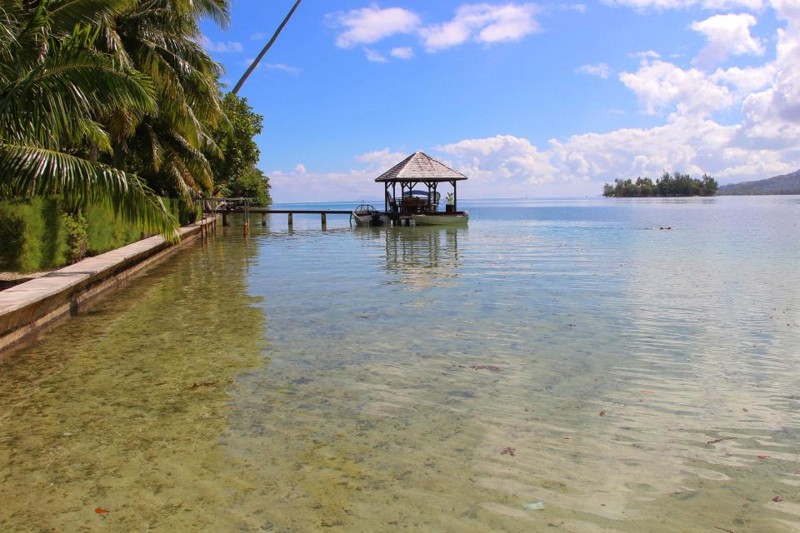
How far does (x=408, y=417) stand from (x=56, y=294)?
6.37 metres

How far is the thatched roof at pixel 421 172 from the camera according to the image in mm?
38184

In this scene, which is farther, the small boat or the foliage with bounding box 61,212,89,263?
the small boat

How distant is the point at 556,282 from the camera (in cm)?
1346

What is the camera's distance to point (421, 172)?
38.5 meters

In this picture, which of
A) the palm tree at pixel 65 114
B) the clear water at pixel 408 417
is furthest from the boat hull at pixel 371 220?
the palm tree at pixel 65 114

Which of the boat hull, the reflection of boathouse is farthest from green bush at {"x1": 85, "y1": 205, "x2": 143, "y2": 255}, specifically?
the boat hull

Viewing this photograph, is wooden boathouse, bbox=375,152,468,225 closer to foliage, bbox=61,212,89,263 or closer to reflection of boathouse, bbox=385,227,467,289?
reflection of boathouse, bbox=385,227,467,289

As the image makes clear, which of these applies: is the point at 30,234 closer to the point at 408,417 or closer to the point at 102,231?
the point at 102,231

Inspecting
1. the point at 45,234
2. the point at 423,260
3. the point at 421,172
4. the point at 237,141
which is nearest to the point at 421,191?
the point at 421,172

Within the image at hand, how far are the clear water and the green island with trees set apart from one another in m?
2.07

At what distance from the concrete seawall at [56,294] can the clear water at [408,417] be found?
34 centimetres

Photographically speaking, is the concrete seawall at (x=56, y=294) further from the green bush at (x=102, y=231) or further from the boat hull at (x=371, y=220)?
the boat hull at (x=371, y=220)

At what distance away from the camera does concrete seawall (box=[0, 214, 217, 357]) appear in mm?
7488

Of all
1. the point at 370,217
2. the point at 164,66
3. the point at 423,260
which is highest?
the point at 164,66
